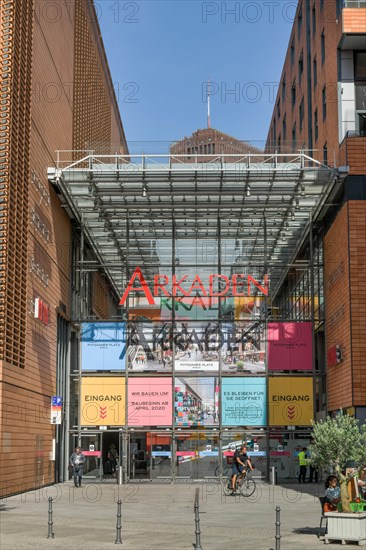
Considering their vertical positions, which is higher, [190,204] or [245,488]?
[190,204]

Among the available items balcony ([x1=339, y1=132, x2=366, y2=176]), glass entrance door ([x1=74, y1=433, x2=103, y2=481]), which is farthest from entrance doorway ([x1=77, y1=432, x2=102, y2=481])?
balcony ([x1=339, y1=132, x2=366, y2=176])

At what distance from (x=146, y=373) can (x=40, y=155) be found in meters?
11.5

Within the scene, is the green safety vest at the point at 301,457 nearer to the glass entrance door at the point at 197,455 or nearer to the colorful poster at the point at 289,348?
the glass entrance door at the point at 197,455

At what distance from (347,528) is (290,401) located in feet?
72.5

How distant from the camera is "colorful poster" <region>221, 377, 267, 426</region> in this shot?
128 ft

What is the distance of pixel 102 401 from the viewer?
1545 inches

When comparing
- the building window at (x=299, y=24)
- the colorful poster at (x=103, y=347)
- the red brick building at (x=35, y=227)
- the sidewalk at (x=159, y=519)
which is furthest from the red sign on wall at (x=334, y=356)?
the building window at (x=299, y=24)

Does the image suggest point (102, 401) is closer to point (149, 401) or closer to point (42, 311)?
point (149, 401)

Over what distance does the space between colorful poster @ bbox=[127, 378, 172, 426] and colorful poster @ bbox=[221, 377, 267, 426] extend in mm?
2521

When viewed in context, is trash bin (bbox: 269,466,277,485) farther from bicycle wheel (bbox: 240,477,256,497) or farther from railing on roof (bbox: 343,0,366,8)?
railing on roof (bbox: 343,0,366,8)

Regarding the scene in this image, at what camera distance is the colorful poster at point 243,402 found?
39.0 metres

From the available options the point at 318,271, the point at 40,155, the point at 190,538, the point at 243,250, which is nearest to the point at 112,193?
the point at 40,155

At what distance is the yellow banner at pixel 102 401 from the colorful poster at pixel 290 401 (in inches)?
266

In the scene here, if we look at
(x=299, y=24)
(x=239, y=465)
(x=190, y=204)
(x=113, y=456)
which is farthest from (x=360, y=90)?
(x=113, y=456)
